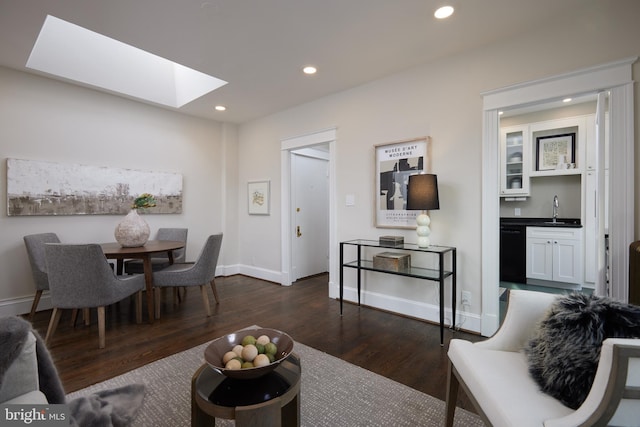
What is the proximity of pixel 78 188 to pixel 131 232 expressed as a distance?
3.73 ft

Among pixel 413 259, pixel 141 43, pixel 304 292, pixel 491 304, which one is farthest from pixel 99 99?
pixel 491 304

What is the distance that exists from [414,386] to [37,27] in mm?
4045

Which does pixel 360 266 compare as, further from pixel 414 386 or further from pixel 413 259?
pixel 414 386

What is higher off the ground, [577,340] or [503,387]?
[577,340]

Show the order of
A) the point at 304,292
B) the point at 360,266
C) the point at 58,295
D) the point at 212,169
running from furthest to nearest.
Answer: the point at 212,169, the point at 304,292, the point at 360,266, the point at 58,295

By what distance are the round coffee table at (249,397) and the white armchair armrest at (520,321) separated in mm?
938

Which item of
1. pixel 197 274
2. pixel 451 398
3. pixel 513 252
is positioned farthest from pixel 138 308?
pixel 513 252

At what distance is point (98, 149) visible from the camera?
372 cm

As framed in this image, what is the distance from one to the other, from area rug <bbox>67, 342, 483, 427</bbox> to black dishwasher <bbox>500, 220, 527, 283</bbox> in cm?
340

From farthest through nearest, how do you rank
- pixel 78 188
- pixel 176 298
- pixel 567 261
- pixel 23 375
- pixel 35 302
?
1. pixel 567 261
2. pixel 176 298
3. pixel 78 188
4. pixel 35 302
5. pixel 23 375

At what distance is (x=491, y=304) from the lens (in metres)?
2.58

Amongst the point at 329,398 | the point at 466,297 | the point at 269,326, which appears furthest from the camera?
the point at 269,326

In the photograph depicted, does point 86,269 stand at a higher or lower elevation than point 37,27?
lower

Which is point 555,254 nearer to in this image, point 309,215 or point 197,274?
point 309,215
